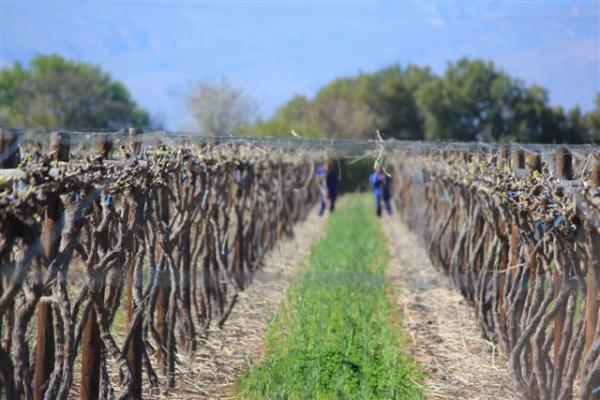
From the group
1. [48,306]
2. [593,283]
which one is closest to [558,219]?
[593,283]

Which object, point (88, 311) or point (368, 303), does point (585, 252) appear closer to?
point (88, 311)

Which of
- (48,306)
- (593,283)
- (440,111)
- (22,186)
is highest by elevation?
(440,111)

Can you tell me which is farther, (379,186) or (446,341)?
(379,186)

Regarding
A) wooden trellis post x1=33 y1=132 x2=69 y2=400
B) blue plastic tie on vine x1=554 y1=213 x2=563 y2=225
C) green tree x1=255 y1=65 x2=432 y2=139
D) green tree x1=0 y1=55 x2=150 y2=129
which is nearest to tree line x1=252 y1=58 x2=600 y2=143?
green tree x1=255 y1=65 x2=432 y2=139

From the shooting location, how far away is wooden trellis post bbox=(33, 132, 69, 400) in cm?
495

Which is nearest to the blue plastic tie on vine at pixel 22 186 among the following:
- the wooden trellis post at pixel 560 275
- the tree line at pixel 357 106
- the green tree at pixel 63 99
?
the wooden trellis post at pixel 560 275

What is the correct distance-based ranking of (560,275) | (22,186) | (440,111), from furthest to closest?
(440,111) → (560,275) → (22,186)

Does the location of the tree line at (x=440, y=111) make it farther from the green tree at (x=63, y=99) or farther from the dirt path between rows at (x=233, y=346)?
the dirt path between rows at (x=233, y=346)

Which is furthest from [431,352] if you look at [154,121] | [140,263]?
[154,121]

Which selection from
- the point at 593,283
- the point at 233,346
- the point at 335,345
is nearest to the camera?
the point at 593,283

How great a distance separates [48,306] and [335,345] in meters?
3.39

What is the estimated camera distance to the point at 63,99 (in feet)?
137

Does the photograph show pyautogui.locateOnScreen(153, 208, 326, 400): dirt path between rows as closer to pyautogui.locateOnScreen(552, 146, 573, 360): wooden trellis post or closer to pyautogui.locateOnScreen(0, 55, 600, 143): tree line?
pyautogui.locateOnScreen(552, 146, 573, 360): wooden trellis post

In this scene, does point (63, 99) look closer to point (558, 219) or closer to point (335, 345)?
point (335, 345)
